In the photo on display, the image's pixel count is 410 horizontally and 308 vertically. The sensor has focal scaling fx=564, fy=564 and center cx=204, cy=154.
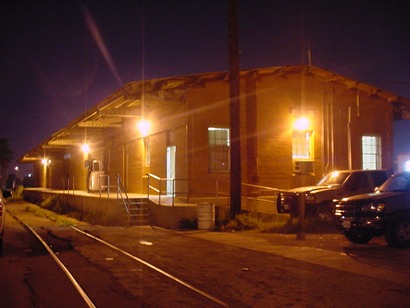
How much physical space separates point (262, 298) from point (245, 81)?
51.6 feet

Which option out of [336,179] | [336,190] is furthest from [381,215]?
Answer: [336,179]

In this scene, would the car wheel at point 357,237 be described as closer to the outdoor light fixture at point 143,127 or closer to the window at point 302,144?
the window at point 302,144

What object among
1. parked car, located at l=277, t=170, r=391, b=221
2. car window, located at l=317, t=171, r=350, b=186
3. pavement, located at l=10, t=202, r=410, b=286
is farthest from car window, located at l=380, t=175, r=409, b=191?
car window, located at l=317, t=171, r=350, b=186

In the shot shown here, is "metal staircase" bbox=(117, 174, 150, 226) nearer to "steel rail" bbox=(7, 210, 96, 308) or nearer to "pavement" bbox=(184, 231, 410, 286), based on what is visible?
"pavement" bbox=(184, 231, 410, 286)

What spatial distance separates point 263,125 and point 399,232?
34.4ft

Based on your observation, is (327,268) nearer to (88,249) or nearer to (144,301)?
(144,301)

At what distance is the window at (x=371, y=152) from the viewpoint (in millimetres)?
25703

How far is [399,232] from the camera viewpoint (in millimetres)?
13711

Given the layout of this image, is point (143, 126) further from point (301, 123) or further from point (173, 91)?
point (301, 123)

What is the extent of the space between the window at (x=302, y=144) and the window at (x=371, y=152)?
2811 mm

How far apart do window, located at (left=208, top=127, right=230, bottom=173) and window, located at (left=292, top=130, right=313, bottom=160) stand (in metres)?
3.19

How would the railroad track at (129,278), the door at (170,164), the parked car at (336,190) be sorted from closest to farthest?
the railroad track at (129,278), the parked car at (336,190), the door at (170,164)

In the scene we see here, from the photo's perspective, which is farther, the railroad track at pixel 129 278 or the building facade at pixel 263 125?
the building facade at pixel 263 125

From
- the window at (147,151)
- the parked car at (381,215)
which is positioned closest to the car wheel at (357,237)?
the parked car at (381,215)
